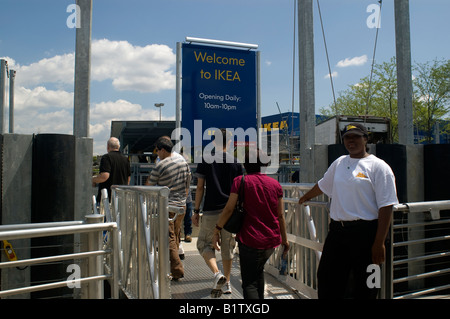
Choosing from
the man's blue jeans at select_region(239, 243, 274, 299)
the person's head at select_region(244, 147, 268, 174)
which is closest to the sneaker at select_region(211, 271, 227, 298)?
the man's blue jeans at select_region(239, 243, 274, 299)

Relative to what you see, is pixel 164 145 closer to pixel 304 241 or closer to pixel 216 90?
pixel 304 241

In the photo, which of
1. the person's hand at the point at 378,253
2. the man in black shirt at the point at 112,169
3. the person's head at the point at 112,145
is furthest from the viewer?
the person's head at the point at 112,145

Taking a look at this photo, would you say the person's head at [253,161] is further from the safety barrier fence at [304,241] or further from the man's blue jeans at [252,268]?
the safety barrier fence at [304,241]

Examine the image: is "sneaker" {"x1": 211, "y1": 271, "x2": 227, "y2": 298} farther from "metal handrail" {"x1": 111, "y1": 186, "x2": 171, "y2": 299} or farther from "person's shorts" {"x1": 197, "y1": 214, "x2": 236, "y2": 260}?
"metal handrail" {"x1": 111, "y1": 186, "x2": 171, "y2": 299}

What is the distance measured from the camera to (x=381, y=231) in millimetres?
2883

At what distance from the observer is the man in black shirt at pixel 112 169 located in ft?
19.2

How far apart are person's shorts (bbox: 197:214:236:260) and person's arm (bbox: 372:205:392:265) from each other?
1756 millimetres

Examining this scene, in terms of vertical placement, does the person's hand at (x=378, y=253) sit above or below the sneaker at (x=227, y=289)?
above

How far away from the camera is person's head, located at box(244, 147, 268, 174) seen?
3381mm

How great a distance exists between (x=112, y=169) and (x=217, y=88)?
405 centimetres

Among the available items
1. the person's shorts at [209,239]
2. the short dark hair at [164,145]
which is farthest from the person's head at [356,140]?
the short dark hair at [164,145]

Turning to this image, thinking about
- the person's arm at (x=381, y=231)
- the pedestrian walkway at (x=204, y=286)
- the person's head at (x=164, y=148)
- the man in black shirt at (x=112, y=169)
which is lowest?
the pedestrian walkway at (x=204, y=286)

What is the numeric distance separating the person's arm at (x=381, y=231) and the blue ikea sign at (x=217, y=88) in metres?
6.49
